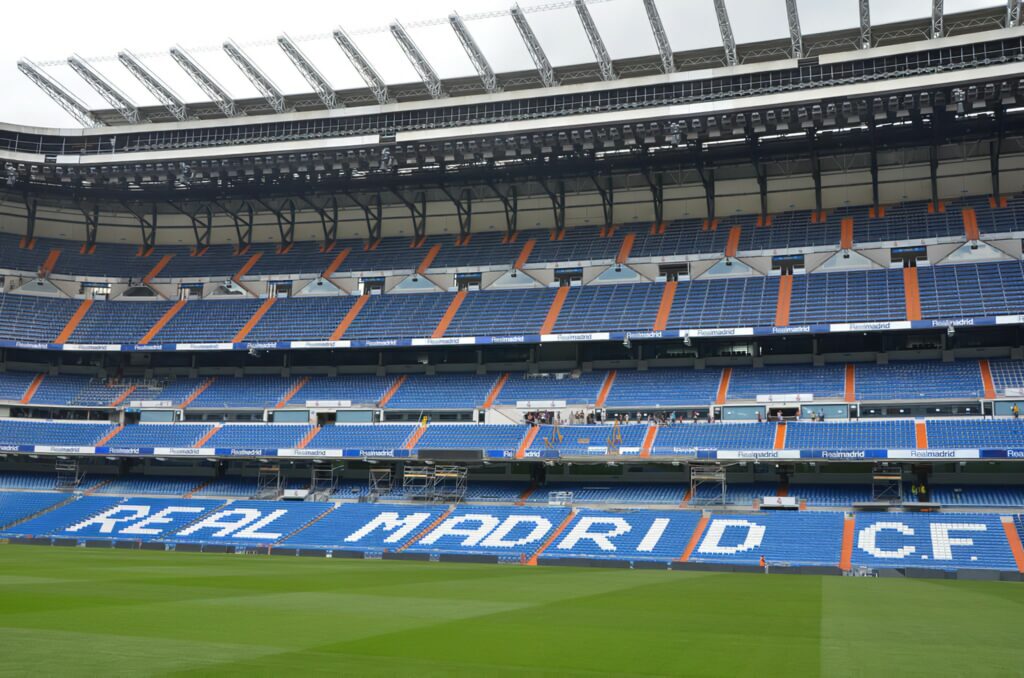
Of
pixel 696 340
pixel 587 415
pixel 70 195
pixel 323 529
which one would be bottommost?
pixel 323 529

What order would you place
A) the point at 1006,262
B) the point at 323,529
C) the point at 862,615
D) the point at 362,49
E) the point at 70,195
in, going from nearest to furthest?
the point at 862,615 → the point at 323,529 → the point at 1006,262 → the point at 362,49 → the point at 70,195

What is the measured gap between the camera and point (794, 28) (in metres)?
44.8

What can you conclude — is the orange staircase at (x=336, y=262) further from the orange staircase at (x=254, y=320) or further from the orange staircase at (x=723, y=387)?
the orange staircase at (x=723, y=387)

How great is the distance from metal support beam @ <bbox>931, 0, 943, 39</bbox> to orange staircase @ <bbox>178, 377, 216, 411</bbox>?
160 ft

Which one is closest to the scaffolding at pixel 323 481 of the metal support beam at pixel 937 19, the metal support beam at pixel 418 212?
the metal support beam at pixel 418 212

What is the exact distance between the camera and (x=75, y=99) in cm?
5566

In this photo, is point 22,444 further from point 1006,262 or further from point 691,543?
point 1006,262

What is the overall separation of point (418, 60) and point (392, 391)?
66.2 feet

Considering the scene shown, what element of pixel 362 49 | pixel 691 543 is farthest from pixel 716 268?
pixel 362 49

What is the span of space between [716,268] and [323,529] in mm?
28434

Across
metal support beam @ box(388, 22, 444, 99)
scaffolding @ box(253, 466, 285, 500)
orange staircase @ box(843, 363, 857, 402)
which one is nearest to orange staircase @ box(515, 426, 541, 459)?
scaffolding @ box(253, 466, 285, 500)

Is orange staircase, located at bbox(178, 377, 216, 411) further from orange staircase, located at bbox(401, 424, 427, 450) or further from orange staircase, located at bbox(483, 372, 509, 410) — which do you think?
orange staircase, located at bbox(483, 372, 509, 410)

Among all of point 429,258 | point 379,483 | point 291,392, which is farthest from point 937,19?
point 291,392

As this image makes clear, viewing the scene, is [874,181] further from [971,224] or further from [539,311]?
[539,311]
